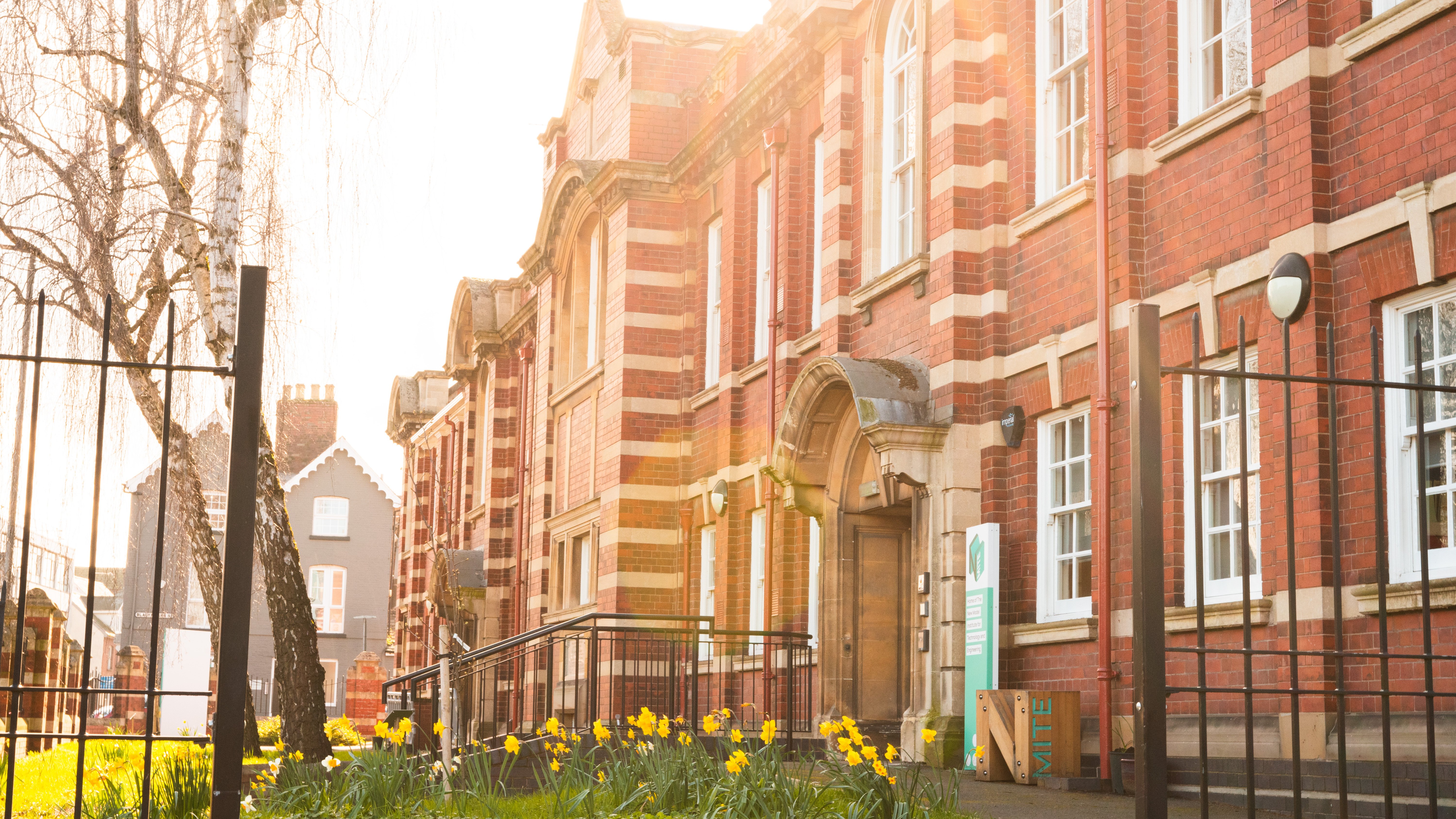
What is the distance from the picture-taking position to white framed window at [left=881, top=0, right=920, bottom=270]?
1511cm

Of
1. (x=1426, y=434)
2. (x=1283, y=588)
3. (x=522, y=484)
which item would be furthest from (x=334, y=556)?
(x=1426, y=434)

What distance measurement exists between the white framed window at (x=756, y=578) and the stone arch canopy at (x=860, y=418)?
114 inches

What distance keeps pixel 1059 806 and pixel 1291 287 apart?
344cm

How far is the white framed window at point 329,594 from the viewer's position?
50719mm

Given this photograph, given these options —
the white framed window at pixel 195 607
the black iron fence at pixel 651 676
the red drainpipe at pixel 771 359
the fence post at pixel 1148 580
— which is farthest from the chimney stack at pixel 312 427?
the fence post at pixel 1148 580

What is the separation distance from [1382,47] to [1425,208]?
1170 mm

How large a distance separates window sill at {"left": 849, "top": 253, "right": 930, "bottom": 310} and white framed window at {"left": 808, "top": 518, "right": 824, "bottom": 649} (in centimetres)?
236

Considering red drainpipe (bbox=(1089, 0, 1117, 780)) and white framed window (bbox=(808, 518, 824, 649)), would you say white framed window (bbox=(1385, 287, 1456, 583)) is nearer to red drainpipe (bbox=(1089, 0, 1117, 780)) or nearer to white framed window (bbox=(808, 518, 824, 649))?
red drainpipe (bbox=(1089, 0, 1117, 780))

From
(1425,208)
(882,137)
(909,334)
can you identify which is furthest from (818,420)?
(1425,208)

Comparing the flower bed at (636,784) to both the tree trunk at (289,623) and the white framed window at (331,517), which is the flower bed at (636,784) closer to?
the tree trunk at (289,623)

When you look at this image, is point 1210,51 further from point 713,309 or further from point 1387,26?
point 713,309

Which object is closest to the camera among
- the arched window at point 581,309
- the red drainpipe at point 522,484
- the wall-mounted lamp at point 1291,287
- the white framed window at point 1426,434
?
the white framed window at point 1426,434

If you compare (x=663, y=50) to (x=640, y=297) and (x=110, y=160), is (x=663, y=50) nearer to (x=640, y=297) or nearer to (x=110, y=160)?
(x=640, y=297)

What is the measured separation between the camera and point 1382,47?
30.7ft
